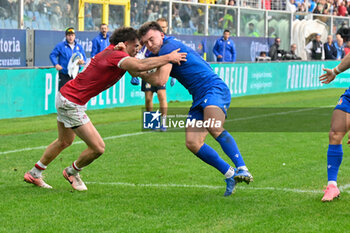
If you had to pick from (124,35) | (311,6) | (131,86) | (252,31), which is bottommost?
(131,86)

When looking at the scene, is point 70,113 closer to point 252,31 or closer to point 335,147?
point 335,147

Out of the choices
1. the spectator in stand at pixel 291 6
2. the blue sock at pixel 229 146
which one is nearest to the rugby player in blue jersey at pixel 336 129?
the blue sock at pixel 229 146

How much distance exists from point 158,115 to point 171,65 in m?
7.11

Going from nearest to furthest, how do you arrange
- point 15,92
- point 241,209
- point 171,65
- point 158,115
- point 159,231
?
point 159,231, point 241,209, point 171,65, point 158,115, point 15,92

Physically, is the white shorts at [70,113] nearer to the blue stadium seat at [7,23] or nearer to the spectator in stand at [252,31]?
the blue stadium seat at [7,23]

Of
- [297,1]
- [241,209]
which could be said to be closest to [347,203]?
[241,209]

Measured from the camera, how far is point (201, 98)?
7.43 m

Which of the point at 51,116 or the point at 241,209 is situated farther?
the point at 51,116

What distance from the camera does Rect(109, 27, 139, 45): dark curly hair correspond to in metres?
7.43

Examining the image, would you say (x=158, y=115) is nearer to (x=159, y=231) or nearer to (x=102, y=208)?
(x=102, y=208)

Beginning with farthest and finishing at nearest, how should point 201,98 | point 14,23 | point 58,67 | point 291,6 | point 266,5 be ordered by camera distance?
1. point 291,6
2. point 266,5
3. point 14,23
4. point 58,67
5. point 201,98

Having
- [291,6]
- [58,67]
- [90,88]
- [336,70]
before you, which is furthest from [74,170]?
[291,6]

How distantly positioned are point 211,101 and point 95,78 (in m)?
1.26

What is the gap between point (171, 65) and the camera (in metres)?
7.25
